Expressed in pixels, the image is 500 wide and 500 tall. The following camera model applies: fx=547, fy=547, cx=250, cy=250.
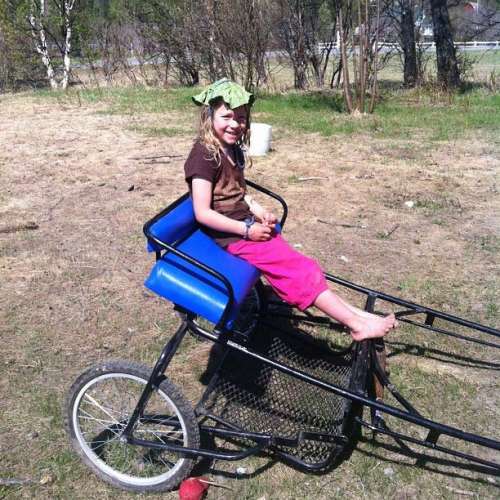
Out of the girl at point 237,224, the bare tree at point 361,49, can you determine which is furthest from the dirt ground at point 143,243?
the bare tree at point 361,49

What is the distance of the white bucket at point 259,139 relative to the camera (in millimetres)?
6793

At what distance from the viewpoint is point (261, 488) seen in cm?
223

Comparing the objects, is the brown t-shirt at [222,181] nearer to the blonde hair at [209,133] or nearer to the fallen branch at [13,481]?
the blonde hair at [209,133]

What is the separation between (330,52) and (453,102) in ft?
14.2

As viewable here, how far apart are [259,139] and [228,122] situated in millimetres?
4450

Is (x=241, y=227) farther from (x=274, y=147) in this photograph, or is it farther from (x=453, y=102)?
(x=453, y=102)

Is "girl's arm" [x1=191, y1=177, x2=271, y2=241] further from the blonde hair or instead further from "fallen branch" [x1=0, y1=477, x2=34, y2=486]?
"fallen branch" [x1=0, y1=477, x2=34, y2=486]

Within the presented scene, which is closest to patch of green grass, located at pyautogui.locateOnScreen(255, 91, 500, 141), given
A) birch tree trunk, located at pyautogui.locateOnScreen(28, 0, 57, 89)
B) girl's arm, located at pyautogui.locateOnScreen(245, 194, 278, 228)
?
girl's arm, located at pyautogui.locateOnScreen(245, 194, 278, 228)

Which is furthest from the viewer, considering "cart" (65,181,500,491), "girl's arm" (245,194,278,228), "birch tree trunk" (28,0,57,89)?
"birch tree trunk" (28,0,57,89)

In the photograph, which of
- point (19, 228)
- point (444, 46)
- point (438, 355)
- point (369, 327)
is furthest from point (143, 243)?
point (444, 46)

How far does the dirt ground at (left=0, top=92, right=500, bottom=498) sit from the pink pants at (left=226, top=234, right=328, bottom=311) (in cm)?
78

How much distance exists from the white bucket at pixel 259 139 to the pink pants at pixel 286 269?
454 cm

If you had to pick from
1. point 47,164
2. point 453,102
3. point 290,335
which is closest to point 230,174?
point 290,335

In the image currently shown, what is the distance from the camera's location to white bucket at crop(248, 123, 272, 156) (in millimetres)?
6793
